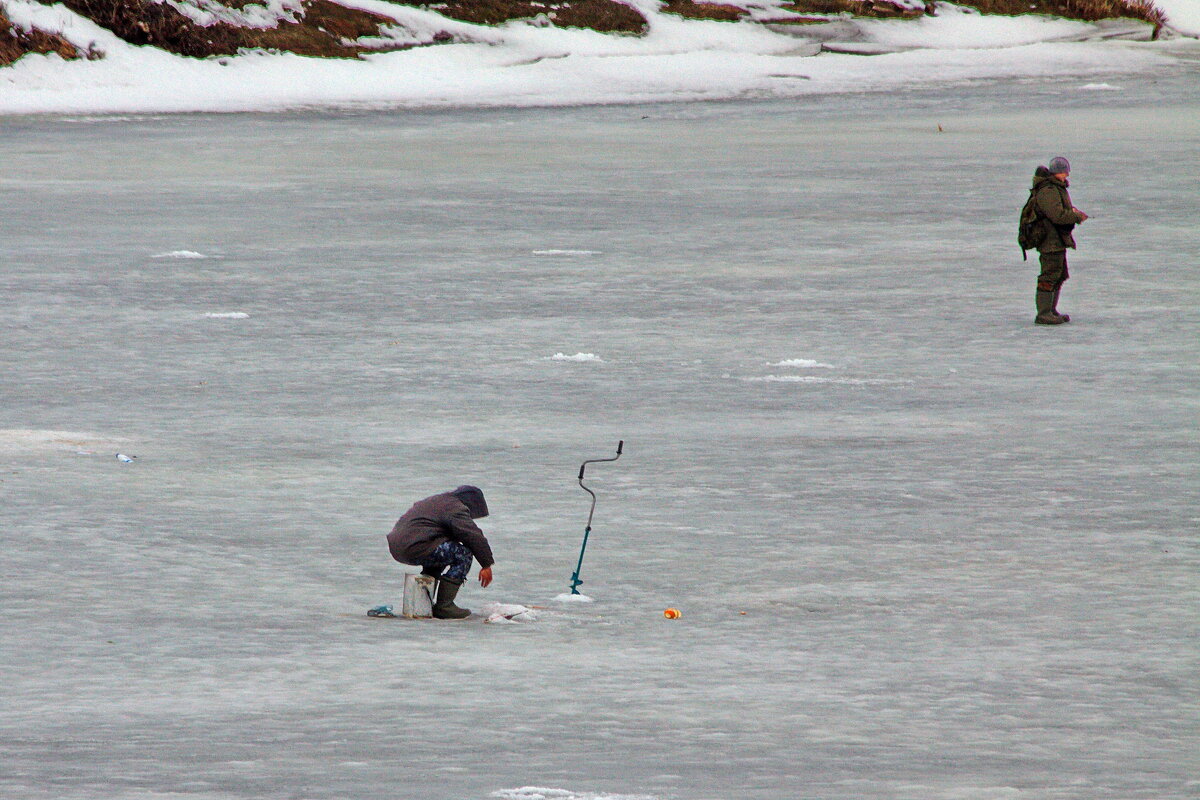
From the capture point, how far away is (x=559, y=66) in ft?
122

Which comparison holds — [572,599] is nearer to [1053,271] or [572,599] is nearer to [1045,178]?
[1053,271]

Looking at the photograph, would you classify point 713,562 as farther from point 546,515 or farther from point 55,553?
point 55,553

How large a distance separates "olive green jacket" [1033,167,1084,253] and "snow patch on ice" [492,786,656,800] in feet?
31.4

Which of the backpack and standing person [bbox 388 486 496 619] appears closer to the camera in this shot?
standing person [bbox 388 486 496 619]

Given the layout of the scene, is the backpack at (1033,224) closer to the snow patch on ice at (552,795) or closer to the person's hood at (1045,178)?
the person's hood at (1045,178)

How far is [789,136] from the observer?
27828 mm

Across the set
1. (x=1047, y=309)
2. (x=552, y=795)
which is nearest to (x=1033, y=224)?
(x=1047, y=309)

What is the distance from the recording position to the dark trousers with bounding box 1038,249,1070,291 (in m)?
14.1

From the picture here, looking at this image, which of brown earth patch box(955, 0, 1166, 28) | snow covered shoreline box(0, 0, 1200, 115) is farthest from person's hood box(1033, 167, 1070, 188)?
brown earth patch box(955, 0, 1166, 28)

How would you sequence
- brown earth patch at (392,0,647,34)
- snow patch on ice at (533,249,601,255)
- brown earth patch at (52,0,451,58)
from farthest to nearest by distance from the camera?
brown earth patch at (392,0,647,34), brown earth patch at (52,0,451,58), snow patch on ice at (533,249,601,255)

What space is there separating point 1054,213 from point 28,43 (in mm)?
24960

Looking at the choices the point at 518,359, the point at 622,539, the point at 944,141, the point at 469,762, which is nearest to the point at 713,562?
the point at 622,539

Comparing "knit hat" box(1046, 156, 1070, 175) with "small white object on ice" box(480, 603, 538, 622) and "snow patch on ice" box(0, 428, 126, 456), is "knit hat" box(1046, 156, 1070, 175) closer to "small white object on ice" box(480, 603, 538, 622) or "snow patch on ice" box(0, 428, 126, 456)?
"snow patch on ice" box(0, 428, 126, 456)

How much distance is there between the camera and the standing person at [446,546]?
734 centimetres
